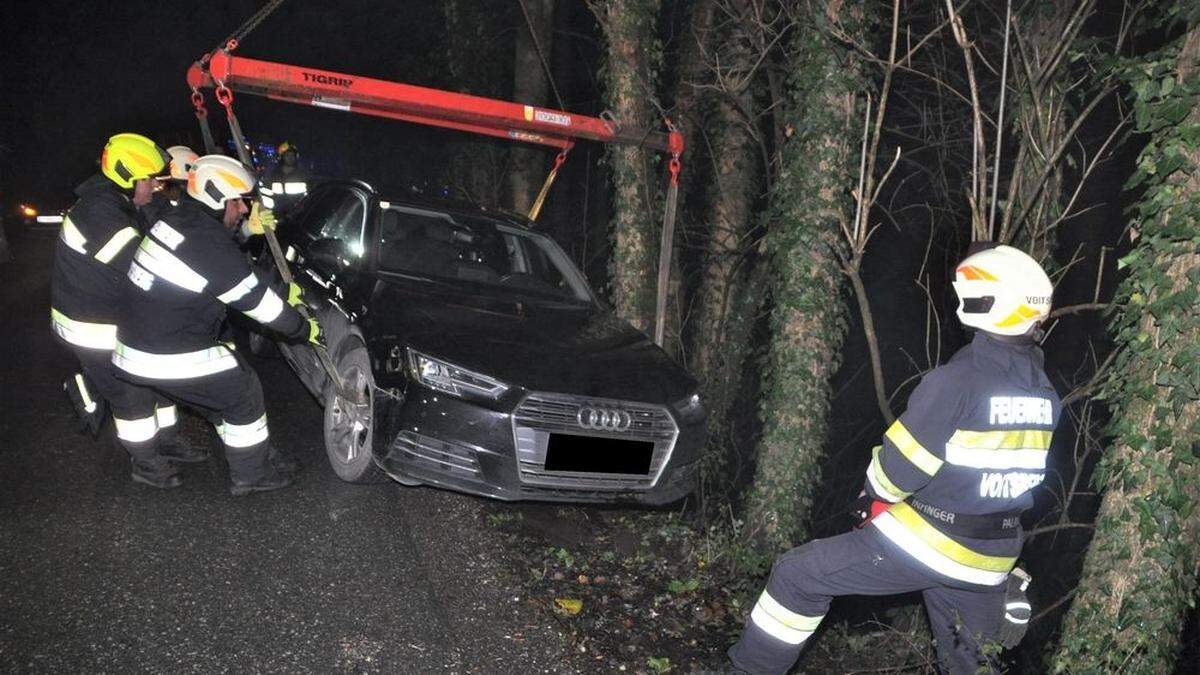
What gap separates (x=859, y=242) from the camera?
4.58 meters

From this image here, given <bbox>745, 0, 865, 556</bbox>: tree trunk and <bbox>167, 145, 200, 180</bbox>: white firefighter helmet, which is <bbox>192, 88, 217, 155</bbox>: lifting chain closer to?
<bbox>167, 145, 200, 180</bbox>: white firefighter helmet

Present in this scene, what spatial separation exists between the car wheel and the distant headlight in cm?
162

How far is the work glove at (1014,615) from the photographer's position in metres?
3.03

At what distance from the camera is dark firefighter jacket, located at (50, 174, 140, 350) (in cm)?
426

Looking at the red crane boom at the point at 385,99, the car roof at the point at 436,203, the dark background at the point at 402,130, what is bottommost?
the dark background at the point at 402,130

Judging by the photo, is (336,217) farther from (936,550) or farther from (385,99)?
(936,550)

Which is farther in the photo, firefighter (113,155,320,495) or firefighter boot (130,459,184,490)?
firefighter boot (130,459,184,490)

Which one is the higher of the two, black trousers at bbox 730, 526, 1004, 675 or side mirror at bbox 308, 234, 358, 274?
side mirror at bbox 308, 234, 358, 274

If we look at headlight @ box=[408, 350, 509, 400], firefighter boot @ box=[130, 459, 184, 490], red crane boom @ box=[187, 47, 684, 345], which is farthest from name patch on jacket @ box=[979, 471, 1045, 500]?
firefighter boot @ box=[130, 459, 184, 490]

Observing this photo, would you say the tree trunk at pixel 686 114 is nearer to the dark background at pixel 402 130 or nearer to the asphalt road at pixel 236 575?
the dark background at pixel 402 130

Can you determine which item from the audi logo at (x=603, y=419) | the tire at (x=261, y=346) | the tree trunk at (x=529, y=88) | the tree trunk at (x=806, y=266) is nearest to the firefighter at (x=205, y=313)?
the audi logo at (x=603, y=419)

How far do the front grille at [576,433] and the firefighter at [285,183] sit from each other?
4.16m

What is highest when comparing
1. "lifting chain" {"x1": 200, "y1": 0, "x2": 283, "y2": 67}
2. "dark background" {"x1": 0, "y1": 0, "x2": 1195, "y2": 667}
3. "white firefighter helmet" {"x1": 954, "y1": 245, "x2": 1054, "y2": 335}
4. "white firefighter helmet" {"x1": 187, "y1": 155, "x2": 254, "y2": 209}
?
"lifting chain" {"x1": 200, "y1": 0, "x2": 283, "y2": 67}

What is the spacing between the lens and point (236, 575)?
362 centimetres
